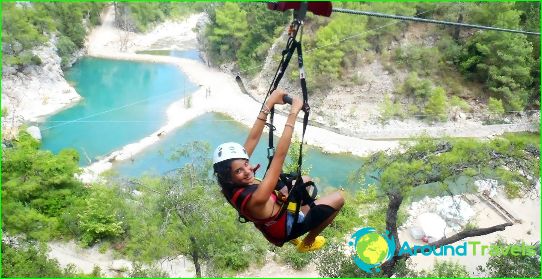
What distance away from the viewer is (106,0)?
29.3 metres

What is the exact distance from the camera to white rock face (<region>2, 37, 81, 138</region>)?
18641 millimetres

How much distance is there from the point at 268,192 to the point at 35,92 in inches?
825

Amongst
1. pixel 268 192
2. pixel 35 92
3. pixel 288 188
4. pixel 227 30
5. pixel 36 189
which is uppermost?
pixel 268 192

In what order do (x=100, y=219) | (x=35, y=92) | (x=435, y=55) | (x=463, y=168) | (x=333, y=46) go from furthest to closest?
(x=35, y=92)
(x=435, y=55)
(x=333, y=46)
(x=100, y=219)
(x=463, y=168)

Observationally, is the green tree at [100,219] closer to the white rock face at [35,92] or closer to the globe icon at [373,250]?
the globe icon at [373,250]

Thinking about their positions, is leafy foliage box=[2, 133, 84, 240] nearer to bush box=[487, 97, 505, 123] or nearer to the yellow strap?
the yellow strap

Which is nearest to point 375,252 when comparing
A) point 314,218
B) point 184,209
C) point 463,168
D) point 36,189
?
point 463,168

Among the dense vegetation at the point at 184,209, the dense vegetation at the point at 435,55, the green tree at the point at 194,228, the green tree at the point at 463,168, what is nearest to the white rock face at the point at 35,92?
the dense vegetation at the point at 184,209

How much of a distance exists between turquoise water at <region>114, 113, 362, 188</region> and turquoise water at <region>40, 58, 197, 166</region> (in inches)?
49.6

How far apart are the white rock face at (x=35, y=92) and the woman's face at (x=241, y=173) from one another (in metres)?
17.3

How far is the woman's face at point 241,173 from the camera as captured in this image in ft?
7.61

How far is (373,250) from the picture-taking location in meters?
7.65

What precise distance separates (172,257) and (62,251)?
2.77 meters

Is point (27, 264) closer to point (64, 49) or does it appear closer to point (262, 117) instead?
point (262, 117)
